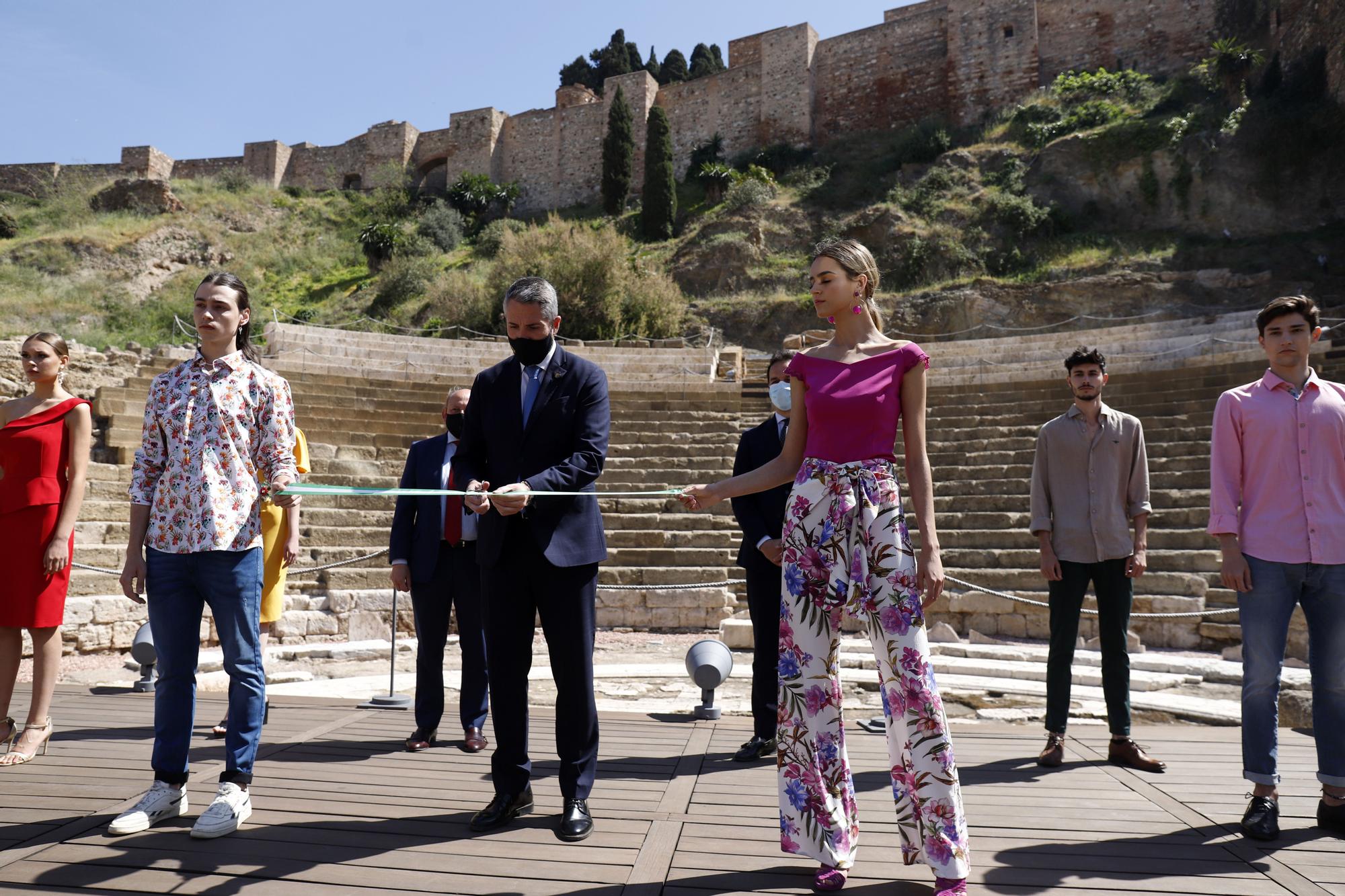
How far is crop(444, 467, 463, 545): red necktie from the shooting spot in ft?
13.9

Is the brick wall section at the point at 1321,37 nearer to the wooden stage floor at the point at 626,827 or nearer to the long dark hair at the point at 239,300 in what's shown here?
the wooden stage floor at the point at 626,827

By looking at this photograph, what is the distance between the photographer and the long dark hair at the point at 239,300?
300cm

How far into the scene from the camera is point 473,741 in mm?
3979

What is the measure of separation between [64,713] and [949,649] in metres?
5.99

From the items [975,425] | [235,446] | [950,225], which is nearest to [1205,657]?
[975,425]

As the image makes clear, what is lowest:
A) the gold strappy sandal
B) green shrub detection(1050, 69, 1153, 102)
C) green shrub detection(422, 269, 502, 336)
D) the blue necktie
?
the gold strappy sandal

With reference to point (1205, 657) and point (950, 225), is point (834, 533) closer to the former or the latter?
point (1205, 657)

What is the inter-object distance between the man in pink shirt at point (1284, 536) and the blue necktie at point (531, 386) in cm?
238

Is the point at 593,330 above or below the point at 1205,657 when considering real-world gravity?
above

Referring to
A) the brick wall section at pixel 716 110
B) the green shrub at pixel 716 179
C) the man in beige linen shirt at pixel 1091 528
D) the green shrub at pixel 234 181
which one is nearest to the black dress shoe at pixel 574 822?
the man in beige linen shirt at pixel 1091 528

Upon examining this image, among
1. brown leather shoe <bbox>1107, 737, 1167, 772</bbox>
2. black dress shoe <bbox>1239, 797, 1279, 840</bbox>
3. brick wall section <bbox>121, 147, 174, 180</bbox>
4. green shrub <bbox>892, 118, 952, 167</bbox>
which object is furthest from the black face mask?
brick wall section <bbox>121, 147, 174, 180</bbox>

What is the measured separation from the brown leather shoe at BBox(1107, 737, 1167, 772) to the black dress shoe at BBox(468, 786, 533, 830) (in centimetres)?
251

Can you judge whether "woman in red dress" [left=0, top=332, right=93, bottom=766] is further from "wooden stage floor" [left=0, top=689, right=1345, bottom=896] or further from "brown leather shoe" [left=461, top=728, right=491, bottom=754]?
Answer: "brown leather shoe" [left=461, top=728, right=491, bottom=754]

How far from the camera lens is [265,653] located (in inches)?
247
